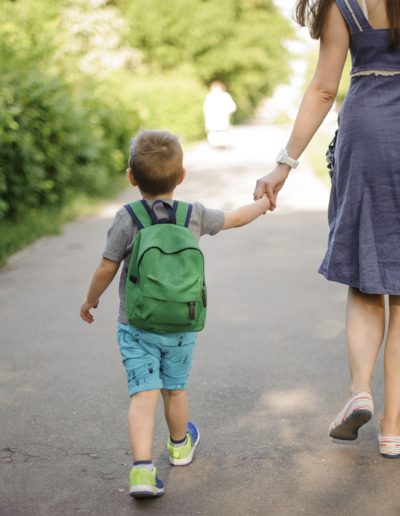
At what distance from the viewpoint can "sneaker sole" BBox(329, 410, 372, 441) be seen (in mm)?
3305

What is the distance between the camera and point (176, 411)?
3354mm

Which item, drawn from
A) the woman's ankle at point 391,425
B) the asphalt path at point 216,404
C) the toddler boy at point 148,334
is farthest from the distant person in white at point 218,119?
the toddler boy at point 148,334

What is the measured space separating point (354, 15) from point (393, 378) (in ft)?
4.66

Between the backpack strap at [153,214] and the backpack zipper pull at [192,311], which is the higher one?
the backpack strap at [153,214]

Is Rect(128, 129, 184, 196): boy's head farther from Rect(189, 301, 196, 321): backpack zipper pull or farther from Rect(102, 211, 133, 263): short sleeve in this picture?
Rect(189, 301, 196, 321): backpack zipper pull

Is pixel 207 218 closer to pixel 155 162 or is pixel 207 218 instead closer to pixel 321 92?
pixel 155 162

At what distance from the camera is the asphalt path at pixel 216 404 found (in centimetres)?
315

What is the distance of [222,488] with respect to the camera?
3.22m

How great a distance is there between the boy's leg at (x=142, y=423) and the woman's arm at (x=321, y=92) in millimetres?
948

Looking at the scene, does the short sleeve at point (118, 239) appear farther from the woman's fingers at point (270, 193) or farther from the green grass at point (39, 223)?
the green grass at point (39, 223)

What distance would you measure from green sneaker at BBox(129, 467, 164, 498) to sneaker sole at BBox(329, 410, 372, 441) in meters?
0.77

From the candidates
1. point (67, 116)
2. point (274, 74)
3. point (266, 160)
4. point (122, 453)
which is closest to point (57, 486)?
point (122, 453)

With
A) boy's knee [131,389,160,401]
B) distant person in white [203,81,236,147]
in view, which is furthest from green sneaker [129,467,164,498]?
distant person in white [203,81,236,147]

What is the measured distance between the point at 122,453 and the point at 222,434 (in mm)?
472
